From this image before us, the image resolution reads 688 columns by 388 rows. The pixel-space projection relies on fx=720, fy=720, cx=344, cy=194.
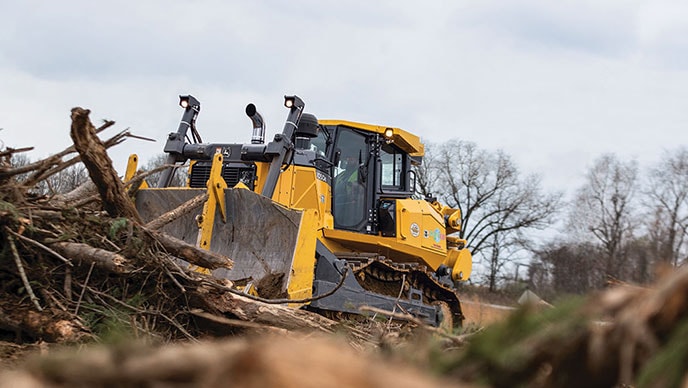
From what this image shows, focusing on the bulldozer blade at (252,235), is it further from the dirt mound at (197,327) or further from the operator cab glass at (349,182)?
the operator cab glass at (349,182)

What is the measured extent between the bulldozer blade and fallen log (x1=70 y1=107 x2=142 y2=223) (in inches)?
95.9

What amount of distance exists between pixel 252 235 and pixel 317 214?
2.48ft

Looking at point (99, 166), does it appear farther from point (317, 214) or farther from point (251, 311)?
point (317, 214)

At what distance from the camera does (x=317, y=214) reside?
799 centimetres

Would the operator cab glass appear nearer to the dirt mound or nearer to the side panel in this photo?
the side panel

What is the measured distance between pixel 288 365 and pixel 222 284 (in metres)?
4.53

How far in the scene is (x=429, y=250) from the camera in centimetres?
1130

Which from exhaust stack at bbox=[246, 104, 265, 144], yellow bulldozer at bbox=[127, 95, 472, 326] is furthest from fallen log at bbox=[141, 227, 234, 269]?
exhaust stack at bbox=[246, 104, 265, 144]

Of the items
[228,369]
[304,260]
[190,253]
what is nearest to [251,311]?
[190,253]

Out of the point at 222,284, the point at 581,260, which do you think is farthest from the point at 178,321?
the point at 581,260

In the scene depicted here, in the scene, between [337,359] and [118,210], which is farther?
[118,210]

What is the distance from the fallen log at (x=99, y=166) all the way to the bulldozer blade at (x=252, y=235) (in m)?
2.44

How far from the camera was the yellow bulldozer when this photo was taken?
774 cm

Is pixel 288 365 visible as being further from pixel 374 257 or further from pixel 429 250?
pixel 429 250
